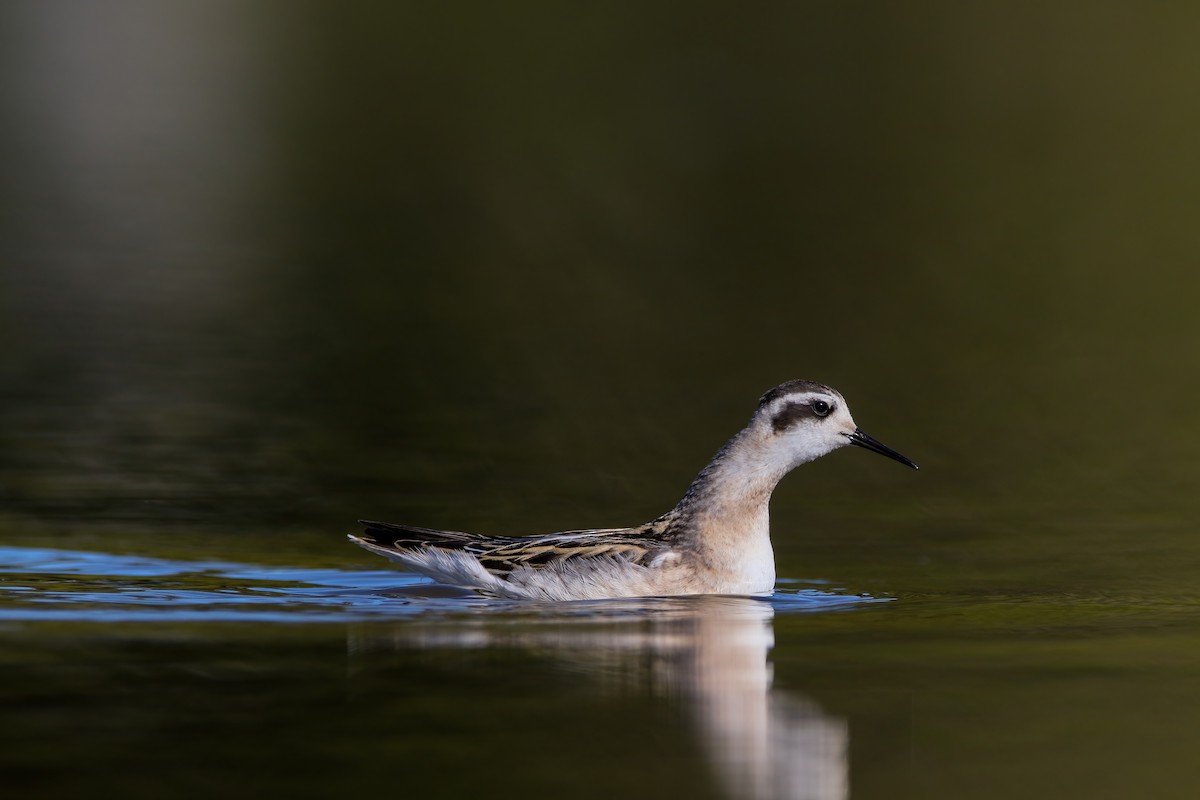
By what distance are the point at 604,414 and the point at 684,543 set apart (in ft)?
20.8

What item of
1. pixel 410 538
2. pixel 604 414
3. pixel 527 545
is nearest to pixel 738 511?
pixel 527 545

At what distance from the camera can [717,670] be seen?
1056 centimetres

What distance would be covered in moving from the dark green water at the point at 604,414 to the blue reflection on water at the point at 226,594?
0.06m

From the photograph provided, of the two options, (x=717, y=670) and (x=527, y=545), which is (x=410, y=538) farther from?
(x=717, y=670)

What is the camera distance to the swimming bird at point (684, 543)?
13.1 meters

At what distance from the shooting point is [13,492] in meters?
15.7

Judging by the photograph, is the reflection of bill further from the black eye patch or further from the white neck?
the black eye patch

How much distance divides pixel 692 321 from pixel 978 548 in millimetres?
11174

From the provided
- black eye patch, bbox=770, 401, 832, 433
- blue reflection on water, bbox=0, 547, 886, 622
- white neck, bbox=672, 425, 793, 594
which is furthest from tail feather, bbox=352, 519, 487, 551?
black eye patch, bbox=770, 401, 832, 433

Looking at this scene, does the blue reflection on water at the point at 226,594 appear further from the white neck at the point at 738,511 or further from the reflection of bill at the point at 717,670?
the reflection of bill at the point at 717,670

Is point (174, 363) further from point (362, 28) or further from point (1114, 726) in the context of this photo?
point (362, 28)

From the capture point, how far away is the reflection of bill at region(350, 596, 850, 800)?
8586mm

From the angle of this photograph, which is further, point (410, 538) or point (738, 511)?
point (738, 511)

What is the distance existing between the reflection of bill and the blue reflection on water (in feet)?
1.42
